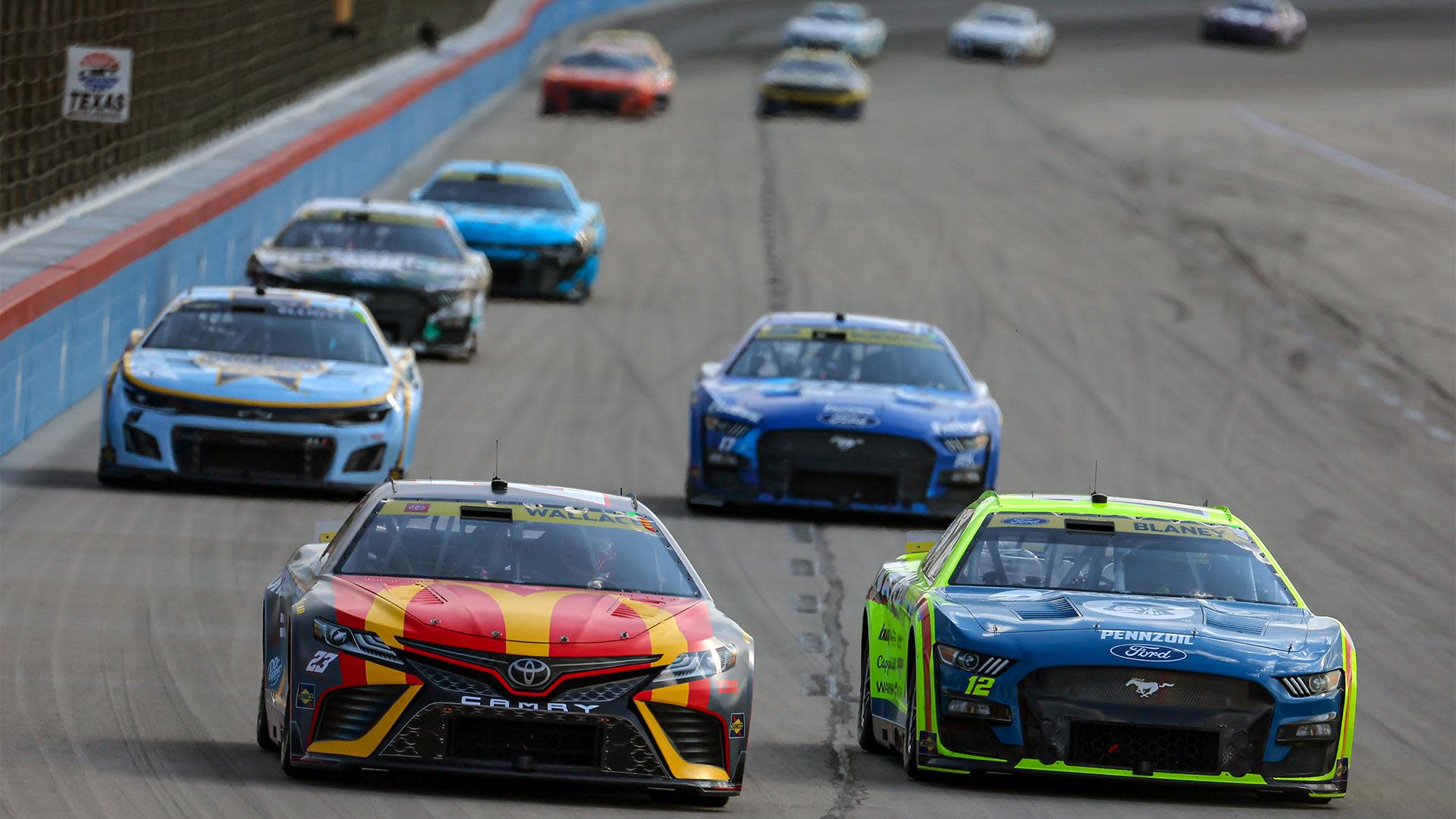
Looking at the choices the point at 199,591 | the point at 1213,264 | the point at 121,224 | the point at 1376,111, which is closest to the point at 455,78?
the point at 1213,264

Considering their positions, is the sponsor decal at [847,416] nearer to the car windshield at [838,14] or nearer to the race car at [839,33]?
the race car at [839,33]

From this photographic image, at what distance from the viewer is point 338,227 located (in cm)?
2250

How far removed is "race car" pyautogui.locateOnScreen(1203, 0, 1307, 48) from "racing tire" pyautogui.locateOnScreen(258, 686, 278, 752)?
57.6 meters

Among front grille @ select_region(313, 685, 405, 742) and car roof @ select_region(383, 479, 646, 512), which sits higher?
car roof @ select_region(383, 479, 646, 512)

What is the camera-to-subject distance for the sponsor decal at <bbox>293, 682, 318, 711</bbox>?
891 centimetres

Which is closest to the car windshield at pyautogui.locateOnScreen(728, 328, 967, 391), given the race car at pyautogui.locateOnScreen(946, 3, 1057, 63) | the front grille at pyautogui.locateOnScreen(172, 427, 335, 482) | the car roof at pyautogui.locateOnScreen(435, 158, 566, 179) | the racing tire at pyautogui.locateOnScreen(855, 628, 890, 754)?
the front grille at pyautogui.locateOnScreen(172, 427, 335, 482)

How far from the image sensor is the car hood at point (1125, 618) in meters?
9.73

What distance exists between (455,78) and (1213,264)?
1480 cm

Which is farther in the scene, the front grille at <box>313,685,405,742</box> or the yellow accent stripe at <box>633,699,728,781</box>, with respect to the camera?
the yellow accent stripe at <box>633,699,728,781</box>

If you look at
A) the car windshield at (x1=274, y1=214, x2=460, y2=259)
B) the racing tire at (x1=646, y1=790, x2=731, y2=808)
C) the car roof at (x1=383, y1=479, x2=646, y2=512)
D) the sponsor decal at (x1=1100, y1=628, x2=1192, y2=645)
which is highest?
the car roof at (x1=383, y1=479, x2=646, y2=512)

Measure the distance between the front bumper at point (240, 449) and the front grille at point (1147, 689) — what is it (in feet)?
24.3

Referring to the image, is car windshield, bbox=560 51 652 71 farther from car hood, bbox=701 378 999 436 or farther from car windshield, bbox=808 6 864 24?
car hood, bbox=701 378 999 436

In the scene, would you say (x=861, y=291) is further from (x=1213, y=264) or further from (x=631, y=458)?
(x=631, y=458)

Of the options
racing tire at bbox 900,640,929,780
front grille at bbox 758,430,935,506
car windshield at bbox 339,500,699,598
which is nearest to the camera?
car windshield at bbox 339,500,699,598
